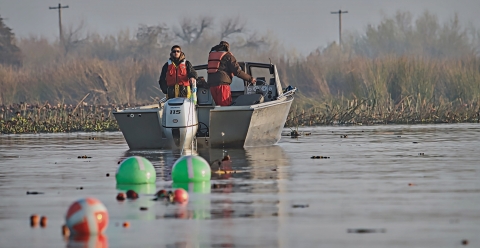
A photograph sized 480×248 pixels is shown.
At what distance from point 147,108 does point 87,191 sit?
8.67m

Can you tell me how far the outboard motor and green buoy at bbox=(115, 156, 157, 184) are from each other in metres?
5.75

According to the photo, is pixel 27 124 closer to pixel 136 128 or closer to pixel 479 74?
pixel 136 128

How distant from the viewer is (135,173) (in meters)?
15.0

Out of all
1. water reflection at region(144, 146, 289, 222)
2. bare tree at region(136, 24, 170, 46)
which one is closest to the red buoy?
water reflection at region(144, 146, 289, 222)

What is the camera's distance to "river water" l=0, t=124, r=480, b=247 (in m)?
10.3

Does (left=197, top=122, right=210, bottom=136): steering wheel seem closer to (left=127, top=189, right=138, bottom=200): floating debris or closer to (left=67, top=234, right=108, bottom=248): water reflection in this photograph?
(left=127, top=189, right=138, bottom=200): floating debris

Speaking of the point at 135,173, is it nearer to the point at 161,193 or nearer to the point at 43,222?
the point at 161,193

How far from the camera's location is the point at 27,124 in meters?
33.1

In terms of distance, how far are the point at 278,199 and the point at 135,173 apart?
2567 mm

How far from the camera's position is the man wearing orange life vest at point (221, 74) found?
23141 millimetres

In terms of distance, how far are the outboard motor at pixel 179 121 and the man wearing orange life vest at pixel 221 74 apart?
182cm

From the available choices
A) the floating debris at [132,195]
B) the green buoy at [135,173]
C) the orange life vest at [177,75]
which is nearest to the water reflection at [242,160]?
the green buoy at [135,173]

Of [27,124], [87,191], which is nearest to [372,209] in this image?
[87,191]

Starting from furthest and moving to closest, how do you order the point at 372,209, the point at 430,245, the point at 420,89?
the point at 420,89 → the point at 372,209 → the point at 430,245
